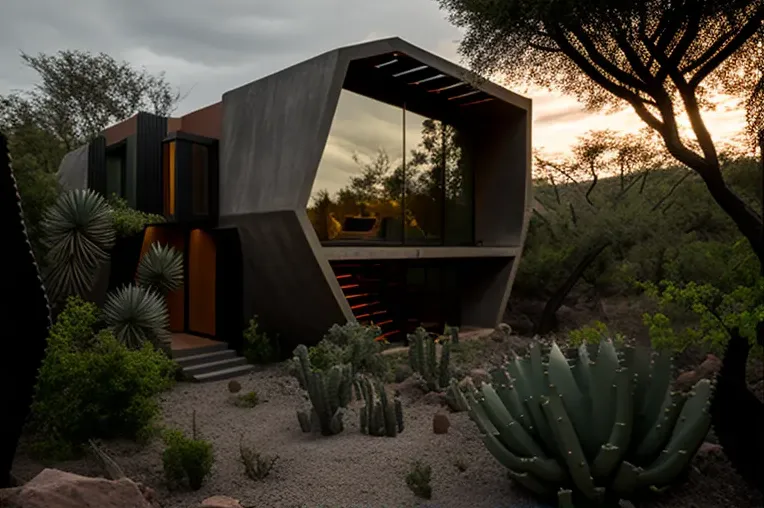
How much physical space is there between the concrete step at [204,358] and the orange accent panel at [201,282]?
130 cm

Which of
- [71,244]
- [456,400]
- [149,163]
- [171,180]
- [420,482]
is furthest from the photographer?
[149,163]

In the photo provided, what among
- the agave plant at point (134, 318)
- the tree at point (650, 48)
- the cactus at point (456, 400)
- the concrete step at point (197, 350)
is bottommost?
the cactus at point (456, 400)

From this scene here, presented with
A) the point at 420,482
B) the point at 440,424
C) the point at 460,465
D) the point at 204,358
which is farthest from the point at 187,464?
the point at 204,358

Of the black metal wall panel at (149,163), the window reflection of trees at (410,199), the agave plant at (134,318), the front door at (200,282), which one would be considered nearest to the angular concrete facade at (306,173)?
the window reflection of trees at (410,199)

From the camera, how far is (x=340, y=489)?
490 centimetres

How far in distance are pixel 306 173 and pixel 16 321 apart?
5.45 metres

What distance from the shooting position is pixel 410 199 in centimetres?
1268

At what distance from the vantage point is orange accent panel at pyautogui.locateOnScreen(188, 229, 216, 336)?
12.5 m

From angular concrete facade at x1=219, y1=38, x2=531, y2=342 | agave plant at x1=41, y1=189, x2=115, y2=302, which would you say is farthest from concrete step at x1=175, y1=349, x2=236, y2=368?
agave plant at x1=41, y1=189, x2=115, y2=302

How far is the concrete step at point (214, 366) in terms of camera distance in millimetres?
10141

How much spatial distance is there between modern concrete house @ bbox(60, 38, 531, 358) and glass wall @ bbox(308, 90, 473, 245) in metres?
0.04

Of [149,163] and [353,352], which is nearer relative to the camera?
[353,352]

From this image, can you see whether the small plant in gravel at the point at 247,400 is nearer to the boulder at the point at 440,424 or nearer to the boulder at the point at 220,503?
the boulder at the point at 440,424

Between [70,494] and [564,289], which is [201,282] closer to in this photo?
[70,494]
